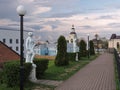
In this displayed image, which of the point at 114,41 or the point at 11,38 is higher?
the point at 11,38

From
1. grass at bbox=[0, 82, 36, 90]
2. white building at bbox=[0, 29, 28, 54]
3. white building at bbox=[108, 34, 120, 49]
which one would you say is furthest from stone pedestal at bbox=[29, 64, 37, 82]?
white building at bbox=[108, 34, 120, 49]

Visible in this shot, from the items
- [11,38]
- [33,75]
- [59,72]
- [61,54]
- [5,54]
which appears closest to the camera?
[33,75]

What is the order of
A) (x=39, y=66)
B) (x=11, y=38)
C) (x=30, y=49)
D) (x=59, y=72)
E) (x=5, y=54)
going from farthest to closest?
1. (x=11, y=38)
2. (x=5, y=54)
3. (x=59, y=72)
4. (x=39, y=66)
5. (x=30, y=49)

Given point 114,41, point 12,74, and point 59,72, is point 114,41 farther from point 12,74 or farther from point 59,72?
point 12,74

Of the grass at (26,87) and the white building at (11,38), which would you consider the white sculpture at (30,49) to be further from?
the white building at (11,38)

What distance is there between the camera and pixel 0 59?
2264 centimetres

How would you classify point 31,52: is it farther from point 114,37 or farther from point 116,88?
point 114,37

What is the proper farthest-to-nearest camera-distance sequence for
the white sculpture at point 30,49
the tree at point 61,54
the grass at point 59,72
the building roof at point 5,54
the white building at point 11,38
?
the white building at point 11,38 → the building roof at point 5,54 → the tree at point 61,54 → the grass at point 59,72 → the white sculpture at point 30,49

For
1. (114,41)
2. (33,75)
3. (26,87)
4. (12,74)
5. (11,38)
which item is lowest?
(26,87)

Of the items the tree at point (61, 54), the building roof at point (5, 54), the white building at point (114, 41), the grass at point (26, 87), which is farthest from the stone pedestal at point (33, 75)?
the white building at point (114, 41)

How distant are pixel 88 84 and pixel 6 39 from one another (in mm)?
45496

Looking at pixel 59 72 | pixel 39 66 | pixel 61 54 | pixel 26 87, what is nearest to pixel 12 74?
pixel 26 87

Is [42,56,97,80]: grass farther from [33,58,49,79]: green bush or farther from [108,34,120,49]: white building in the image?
[108,34,120,49]: white building

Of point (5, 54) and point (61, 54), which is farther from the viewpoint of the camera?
point (5, 54)
